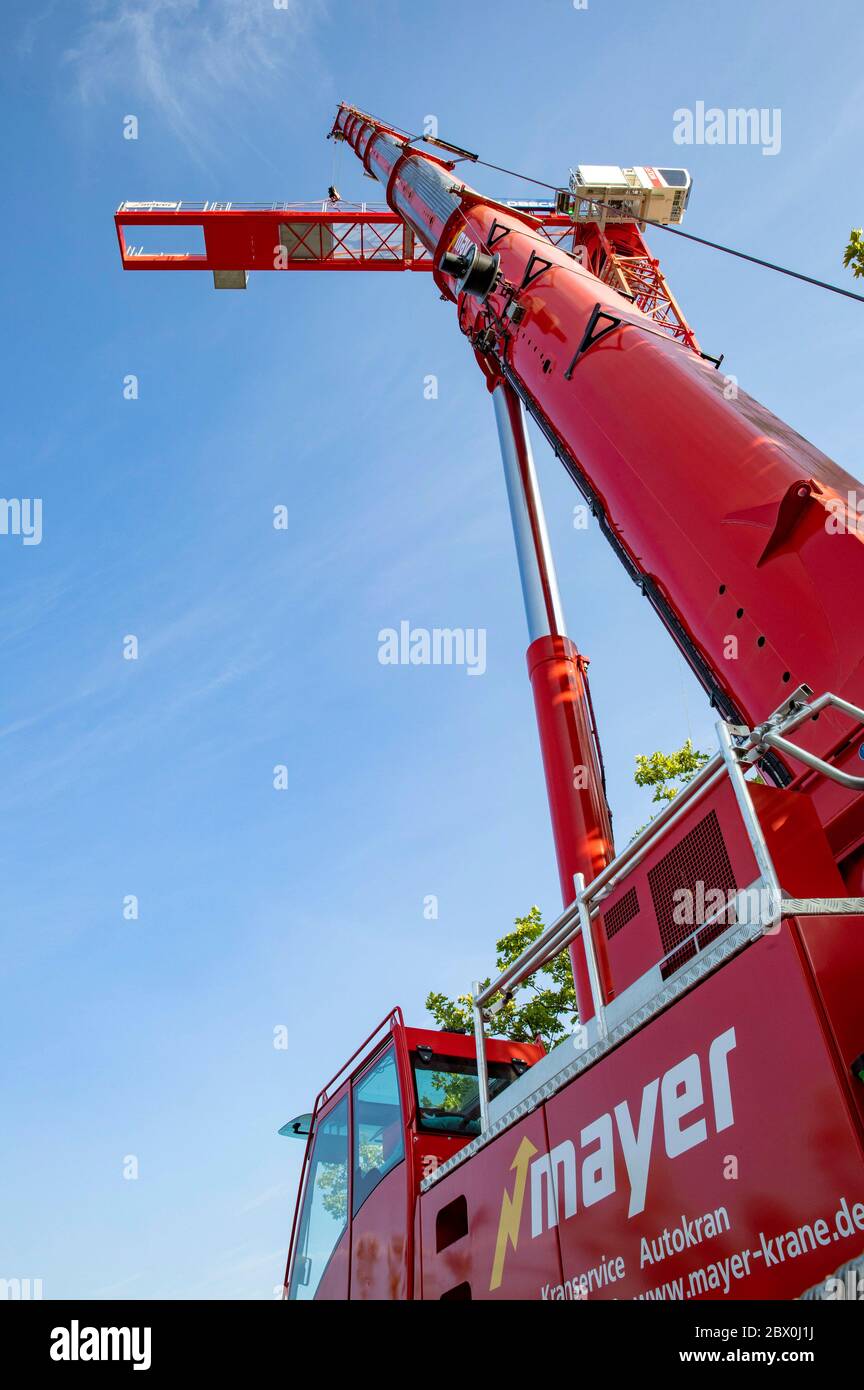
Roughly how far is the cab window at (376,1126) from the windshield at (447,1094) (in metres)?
0.18

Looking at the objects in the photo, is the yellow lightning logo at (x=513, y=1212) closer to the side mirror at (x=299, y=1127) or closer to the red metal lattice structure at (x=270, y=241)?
the side mirror at (x=299, y=1127)

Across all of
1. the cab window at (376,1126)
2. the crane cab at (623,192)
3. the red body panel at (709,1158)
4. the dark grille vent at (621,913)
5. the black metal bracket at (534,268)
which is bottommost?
the red body panel at (709,1158)

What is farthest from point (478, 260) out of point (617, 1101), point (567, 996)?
point (567, 996)

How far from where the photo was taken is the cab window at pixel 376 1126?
6.82m

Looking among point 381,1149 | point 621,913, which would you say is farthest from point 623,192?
point 381,1149

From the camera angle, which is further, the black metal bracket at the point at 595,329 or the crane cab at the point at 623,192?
the crane cab at the point at 623,192

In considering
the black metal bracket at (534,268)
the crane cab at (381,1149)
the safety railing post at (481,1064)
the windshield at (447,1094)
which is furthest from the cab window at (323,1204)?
the black metal bracket at (534,268)

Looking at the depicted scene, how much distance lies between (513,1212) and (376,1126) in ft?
8.55

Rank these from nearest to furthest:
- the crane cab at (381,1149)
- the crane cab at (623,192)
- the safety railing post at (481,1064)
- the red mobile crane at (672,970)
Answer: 1. the red mobile crane at (672,970)
2. the safety railing post at (481,1064)
3. the crane cab at (381,1149)
4. the crane cab at (623,192)

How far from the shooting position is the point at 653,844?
4.52 m

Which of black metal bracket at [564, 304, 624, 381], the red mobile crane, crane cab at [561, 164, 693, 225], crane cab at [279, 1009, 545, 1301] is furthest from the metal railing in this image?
crane cab at [561, 164, 693, 225]
